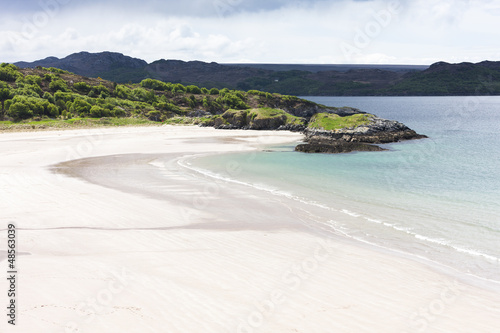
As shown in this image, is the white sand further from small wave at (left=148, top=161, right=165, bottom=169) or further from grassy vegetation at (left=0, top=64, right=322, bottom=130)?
grassy vegetation at (left=0, top=64, right=322, bottom=130)

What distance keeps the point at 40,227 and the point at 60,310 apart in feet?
17.9

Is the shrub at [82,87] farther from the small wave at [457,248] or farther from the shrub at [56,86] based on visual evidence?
the small wave at [457,248]

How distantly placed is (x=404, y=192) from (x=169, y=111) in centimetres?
5041

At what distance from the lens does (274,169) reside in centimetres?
2289

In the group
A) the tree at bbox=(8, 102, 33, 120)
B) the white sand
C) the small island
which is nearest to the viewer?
the white sand

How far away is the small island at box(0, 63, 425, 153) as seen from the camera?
39281mm

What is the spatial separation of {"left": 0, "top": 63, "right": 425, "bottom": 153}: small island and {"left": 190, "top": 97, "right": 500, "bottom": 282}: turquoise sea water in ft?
20.2

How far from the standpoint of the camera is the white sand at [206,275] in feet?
19.6

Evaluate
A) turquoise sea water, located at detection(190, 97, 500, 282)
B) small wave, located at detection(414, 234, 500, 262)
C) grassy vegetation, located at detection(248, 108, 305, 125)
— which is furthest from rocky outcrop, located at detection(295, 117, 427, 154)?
small wave, located at detection(414, 234, 500, 262)

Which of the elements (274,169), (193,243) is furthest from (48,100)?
(193,243)

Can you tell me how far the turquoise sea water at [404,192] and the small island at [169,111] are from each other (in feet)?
20.2

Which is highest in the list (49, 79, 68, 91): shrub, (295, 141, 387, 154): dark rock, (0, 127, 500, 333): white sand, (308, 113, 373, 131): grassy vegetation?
(49, 79, 68, 91): shrub

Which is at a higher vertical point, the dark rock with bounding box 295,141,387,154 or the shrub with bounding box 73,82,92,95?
the shrub with bounding box 73,82,92,95

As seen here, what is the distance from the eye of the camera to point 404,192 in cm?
1675
